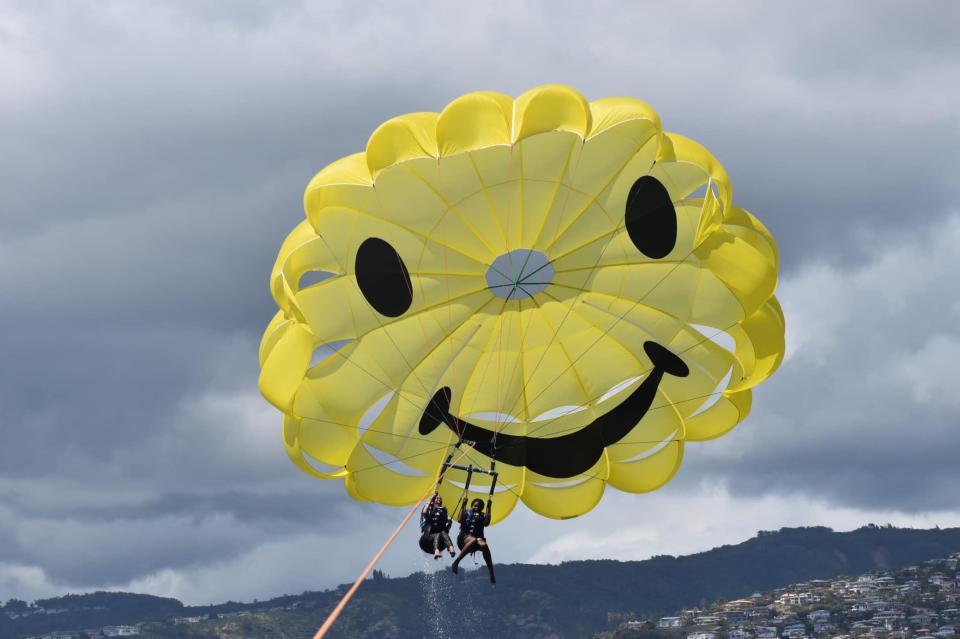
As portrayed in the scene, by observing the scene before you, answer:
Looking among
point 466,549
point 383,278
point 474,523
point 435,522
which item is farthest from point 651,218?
point 466,549

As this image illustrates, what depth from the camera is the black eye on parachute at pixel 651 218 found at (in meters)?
30.7

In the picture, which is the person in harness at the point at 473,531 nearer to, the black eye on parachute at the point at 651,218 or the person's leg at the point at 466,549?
the person's leg at the point at 466,549

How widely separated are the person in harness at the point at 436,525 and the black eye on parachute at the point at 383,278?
468 cm

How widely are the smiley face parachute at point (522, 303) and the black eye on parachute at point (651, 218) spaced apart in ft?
0.15

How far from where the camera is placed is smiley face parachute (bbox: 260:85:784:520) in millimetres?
29594

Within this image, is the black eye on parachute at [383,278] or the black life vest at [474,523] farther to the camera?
the black eye on parachute at [383,278]

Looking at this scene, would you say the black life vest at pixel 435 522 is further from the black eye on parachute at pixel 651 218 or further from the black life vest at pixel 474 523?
the black eye on parachute at pixel 651 218

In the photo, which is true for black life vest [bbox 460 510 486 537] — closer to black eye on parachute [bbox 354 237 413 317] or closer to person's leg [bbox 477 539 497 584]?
person's leg [bbox 477 539 497 584]

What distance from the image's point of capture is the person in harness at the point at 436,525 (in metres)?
29.8

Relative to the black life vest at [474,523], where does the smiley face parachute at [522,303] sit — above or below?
above

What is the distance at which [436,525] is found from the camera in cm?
3000

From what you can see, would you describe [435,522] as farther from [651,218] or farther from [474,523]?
[651,218]

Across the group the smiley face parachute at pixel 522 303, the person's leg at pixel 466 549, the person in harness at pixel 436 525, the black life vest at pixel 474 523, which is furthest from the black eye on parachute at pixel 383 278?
the person's leg at pixel 466 549

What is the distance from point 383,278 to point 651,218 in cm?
631
